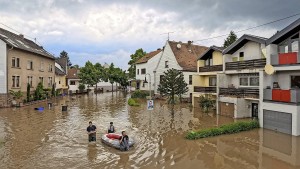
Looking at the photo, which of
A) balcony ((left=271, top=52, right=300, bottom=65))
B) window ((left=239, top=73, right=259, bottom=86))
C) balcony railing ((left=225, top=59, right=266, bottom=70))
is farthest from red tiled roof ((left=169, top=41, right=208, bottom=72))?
balcony ((left=271, top=52, right=300, bottom=65))

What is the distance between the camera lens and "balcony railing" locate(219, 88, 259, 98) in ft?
78.1

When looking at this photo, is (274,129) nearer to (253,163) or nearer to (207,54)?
(253,163)

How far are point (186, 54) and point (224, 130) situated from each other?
28731mm

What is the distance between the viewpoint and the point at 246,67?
987 inches

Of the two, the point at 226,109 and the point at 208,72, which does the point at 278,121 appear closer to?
the point at 226,109

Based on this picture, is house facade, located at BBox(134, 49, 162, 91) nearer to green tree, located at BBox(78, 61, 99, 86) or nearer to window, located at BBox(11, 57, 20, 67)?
green tree, located at BBox(78, 61, 99, 86)

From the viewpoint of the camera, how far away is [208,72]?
3194 cm

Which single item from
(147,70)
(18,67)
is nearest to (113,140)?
(18,67)

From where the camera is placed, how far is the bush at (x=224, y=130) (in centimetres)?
1767

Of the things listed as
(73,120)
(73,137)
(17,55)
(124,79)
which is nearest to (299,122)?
(73,137)

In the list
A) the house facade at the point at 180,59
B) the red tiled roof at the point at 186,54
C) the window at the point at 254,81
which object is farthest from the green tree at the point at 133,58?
the window at the point at 254,81

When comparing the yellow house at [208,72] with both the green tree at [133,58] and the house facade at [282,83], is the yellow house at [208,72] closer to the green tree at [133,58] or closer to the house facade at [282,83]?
the house facade at [282,83]

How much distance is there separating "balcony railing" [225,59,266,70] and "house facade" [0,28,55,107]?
1084 inches

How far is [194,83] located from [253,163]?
858 inches
